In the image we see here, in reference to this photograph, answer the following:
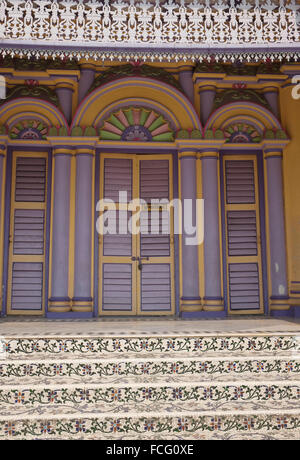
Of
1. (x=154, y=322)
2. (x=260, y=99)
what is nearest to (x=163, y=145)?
(x=260, y=99)

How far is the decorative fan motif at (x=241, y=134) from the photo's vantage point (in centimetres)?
698

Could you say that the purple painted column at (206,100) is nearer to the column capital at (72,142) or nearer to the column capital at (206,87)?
the column capital at (206,87)

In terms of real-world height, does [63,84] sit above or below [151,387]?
above

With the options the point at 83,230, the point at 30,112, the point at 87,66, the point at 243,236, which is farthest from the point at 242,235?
the point at 30,112

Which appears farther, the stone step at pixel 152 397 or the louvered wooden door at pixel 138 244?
the louvered wooden door at pixel 138 244

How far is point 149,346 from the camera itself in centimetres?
444

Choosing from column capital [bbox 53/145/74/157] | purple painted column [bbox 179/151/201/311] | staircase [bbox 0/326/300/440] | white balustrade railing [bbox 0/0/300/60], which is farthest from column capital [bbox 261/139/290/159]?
staircase [bbox 0/326/300/440]

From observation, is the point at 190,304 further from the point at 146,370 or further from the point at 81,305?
the point at 146,370

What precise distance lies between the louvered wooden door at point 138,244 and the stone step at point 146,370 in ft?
7.85

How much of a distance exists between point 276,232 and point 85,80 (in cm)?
366

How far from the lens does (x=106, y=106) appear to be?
22.3 feet

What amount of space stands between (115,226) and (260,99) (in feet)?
9.66

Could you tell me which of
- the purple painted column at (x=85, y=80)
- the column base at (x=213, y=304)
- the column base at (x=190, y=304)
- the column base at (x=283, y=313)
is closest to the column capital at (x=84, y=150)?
the purple painted column at (x=85, y=80)

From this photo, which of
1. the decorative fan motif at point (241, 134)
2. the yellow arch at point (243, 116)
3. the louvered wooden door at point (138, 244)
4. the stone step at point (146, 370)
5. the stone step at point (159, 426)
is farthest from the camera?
the decorative fan motif at point (241, 134)
